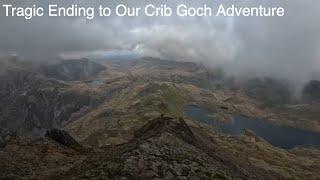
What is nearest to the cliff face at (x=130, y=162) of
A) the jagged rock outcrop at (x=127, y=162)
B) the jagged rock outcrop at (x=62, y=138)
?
the jagged rock outcrop at (x=127, y=162)

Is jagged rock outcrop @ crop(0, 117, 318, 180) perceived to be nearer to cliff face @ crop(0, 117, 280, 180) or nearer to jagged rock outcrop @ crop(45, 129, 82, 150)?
cliff face @ crop(0, 117, 280, 180)

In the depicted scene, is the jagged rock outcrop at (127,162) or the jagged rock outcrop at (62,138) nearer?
the jagged rock outcrop at (127,162)

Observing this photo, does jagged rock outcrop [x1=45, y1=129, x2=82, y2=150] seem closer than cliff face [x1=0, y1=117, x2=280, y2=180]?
No

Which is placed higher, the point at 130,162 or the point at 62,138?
the point at 130,162

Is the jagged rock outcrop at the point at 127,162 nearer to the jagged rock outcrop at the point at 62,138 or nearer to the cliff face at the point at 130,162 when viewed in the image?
the cliff face at the point at 130,162

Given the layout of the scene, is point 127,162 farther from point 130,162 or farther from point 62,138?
point 62,138

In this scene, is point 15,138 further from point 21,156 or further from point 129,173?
point 129,173

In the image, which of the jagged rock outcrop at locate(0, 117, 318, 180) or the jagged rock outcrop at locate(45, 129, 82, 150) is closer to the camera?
the jagged rock outcrop at locate(0, 117, 318, 180)

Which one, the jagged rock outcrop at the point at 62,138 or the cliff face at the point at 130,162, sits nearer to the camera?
the cliff face at the point at 130,162

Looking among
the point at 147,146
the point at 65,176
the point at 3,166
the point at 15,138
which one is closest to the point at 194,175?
the point at 147,146

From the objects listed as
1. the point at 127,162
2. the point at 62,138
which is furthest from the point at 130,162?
the point at 62,138

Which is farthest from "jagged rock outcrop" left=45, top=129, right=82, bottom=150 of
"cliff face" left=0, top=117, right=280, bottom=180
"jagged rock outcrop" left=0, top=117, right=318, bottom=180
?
"cliff face" left=0, top=117, right=280, bottom=180
